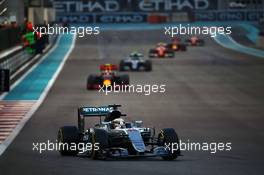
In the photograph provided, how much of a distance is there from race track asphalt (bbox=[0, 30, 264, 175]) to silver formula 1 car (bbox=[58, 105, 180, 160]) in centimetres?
25

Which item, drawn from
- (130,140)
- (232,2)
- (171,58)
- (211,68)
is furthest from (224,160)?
(232,2)

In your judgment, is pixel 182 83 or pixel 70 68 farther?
Answer: pixel 70 68

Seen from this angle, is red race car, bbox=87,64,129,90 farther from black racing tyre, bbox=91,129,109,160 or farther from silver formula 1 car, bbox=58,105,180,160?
black racing tyre, bbox=91,129,109,160

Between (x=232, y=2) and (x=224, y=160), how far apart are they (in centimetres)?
12118

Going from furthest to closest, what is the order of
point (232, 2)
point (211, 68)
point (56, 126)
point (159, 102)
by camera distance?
point (232, 2) → point (211, 68) → point (159, 102) → point (56, 126)

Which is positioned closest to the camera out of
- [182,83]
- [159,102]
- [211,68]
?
[159,102]

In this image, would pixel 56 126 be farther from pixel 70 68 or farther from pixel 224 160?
pixel 70 68

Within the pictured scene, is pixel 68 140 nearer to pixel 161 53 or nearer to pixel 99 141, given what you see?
pixel 99 141

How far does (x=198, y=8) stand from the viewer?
5640 inches

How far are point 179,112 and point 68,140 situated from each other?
1343 centimetres

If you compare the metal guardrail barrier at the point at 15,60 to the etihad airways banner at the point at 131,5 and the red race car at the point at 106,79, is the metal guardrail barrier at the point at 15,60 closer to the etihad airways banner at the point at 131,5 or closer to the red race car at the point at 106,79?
the red race car at the point at 106,79

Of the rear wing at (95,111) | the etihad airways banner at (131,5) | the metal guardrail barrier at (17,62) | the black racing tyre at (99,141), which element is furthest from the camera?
the etihad airways banner at (131,5)

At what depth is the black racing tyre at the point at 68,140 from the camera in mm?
23250

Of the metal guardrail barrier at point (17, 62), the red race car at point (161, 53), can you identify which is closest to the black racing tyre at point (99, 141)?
the metal guardrail barrier at point (17, 62)
